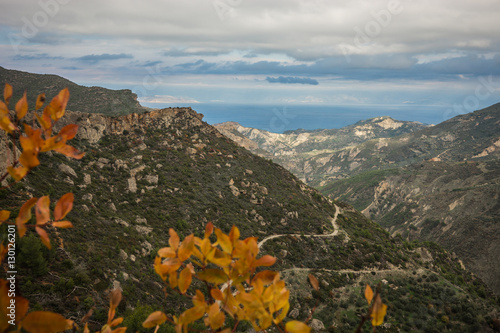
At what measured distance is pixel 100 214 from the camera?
27.0 meters

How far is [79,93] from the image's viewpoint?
91625mm

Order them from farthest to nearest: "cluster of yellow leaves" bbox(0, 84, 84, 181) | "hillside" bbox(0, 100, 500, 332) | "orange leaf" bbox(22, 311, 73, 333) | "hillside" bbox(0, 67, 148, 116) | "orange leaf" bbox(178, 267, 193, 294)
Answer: "hillside" bbox(0, 67, 148, 116)
"hillside" bbox(0, 100, 500, 332)
"orange leaf" bbox(178, 267, 193, 294)
"cluster of yellow leaves" bbox(0, 84, 84, 181)
"orange leaf" bbox(22, 311, 73, 333)

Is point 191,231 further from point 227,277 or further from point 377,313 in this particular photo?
point 377,313

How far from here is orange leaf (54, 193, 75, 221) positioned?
73.4 inches

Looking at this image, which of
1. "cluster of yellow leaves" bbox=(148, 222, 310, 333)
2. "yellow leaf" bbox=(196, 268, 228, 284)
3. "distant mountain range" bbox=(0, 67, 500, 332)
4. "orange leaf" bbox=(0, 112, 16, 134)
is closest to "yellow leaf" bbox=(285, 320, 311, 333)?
"cluster of yellow leaves" bbox=(148, 222, 310, 333)

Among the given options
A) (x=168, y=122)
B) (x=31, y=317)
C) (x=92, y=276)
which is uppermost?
(x=168, y=122)

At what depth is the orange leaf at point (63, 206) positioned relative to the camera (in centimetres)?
186

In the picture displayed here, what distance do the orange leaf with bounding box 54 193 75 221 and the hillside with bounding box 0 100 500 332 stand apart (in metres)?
14.3

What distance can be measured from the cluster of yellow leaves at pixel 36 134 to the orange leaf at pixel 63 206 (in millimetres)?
276

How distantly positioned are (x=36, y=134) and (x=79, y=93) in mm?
108103

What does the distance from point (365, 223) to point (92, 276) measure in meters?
60.7

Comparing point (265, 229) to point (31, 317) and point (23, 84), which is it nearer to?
point (31, 317)

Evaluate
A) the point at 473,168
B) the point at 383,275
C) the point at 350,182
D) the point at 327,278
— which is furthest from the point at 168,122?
the point at 350,182

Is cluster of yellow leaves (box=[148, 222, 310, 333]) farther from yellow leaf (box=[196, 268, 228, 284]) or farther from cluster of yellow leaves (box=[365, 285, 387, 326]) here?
cluster of yellow leaves (box=[365, 285, 387, 326])
